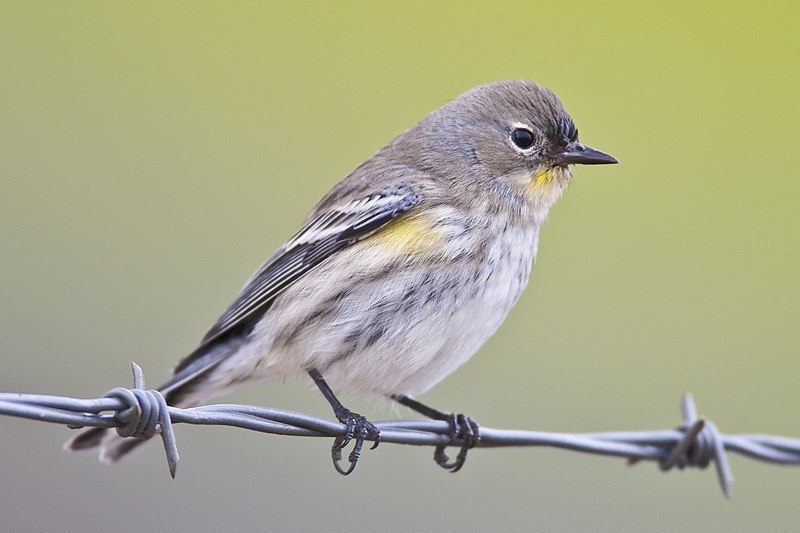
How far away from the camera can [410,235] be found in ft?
12.5

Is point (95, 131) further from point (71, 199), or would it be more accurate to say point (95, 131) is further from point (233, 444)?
point (233, 444)

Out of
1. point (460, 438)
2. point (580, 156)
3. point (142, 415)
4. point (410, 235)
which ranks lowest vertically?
point (142, 415)

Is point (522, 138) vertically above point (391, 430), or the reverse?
point (522, 138)

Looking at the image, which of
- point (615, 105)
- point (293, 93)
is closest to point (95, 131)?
point (293, 93)

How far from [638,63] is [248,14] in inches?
103

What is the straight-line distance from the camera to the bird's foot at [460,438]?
12.4 ft

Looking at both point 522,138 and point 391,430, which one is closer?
point 391,430

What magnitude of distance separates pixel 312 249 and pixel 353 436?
0.93 metres

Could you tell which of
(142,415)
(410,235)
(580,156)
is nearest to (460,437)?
(410,235)

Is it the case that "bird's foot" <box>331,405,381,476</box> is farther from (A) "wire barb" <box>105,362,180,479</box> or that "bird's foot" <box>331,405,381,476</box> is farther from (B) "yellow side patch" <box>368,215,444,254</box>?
(A) "wire barb" <box>105,362,180,479</box>

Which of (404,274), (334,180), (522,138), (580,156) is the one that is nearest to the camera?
(404,274)

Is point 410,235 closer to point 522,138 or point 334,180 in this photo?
point 522,138

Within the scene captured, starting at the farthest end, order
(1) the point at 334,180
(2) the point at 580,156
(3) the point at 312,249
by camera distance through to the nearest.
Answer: (1) the point at 334,180 → (2) the point at 580,156 → (3) the point at 312,249

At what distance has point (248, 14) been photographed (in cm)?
676
